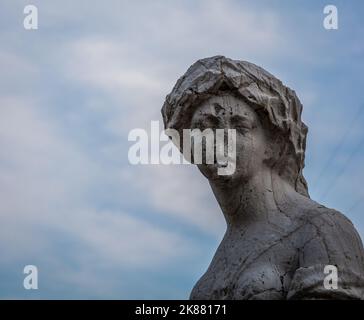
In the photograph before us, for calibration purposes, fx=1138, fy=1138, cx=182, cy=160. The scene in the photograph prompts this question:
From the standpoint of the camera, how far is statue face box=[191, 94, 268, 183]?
967cm

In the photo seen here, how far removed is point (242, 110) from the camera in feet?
32.1

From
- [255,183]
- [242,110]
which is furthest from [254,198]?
[242,110]

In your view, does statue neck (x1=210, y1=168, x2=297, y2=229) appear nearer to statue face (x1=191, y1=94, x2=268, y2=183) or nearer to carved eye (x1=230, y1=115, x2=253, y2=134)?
statue face (x1=191, y1=94, x2=268, y2=183)

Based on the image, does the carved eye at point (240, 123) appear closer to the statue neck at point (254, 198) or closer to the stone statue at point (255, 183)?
the stone statue at point (255, 183)

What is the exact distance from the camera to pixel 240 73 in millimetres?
9828

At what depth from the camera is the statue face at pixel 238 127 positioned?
9672mm

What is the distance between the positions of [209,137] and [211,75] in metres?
0.55

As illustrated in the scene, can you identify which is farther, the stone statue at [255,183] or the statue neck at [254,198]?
the statue neck at [254,198]

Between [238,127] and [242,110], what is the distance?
0.52 feet

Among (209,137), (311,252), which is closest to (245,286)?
(311,252)

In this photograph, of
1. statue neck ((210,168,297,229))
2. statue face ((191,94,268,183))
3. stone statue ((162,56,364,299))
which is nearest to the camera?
stone statue ((162,56,364,299))

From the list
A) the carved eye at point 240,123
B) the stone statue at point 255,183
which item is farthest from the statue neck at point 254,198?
the carved eye at point 240,123

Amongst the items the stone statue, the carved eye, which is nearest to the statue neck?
the stone statue

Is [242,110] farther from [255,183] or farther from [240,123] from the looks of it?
[255,183]
